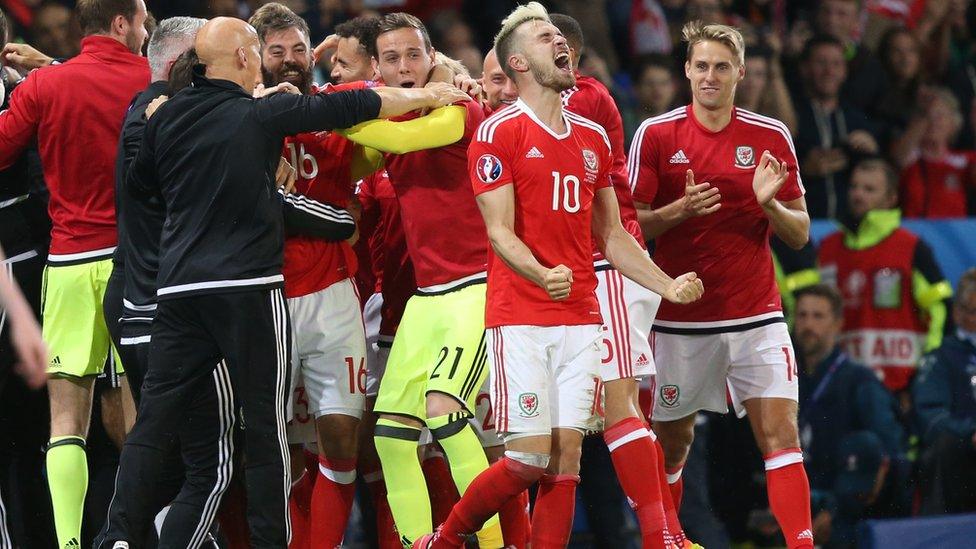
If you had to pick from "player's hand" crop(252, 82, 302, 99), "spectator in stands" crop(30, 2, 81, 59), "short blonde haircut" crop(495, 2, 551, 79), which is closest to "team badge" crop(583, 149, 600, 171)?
"short blonde haircut" crop(495, 2, 551, 79)

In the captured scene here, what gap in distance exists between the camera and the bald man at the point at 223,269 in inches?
240

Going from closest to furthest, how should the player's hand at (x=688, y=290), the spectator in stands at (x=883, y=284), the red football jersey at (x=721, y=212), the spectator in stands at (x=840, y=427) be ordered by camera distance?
1. the player's hand at (x=688, y=290)
2. the red football jersey at (x=721, y=212)
3. the spectator in stands at (x=840, y=427)
4. the spectator in stands at (x=883, y=284)

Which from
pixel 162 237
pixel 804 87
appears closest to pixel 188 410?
pixel 162 237

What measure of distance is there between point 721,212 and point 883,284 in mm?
3658

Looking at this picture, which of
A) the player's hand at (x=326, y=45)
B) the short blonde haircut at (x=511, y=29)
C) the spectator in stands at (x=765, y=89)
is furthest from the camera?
the spectator in stands at (x=765, y=89)

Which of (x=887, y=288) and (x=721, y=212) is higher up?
(x=721, y=212)

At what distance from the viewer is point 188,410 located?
20.8 feet

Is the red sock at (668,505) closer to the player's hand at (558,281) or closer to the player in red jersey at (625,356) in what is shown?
the player in red jersey at (625,356)

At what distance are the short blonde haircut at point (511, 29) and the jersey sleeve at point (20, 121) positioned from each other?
2.25 metres

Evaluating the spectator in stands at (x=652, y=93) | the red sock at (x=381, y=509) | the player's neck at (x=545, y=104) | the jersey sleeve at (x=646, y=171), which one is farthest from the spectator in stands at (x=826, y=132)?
the player's neck at (x=545, y=104)

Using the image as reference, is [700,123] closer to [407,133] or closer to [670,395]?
[670,395]

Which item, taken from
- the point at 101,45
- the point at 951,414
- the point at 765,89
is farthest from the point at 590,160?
the point at 765,89

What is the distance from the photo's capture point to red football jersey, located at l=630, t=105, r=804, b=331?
7168 mm

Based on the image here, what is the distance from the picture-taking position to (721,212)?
7.20m
